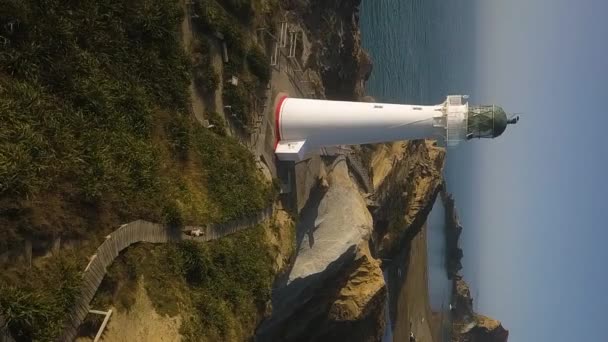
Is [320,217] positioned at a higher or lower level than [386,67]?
lower

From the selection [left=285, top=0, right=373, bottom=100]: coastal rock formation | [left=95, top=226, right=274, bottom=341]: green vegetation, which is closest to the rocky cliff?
[left=285, top=0, right=373, bottom=100]: coastal rock formation

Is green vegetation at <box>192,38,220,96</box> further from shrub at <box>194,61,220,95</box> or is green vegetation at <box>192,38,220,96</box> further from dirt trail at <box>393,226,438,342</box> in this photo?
dirt trail at <box>393,226,438,342</box>

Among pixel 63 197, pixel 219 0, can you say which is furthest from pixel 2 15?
pixel 219 0

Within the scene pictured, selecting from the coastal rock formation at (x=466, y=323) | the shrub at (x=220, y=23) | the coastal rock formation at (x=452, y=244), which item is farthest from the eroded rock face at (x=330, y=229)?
the coastal rock formation at (x=466, y=323)

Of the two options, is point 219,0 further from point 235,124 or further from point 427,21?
point 427,21

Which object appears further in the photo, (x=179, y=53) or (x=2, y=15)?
(x=179, y=53)

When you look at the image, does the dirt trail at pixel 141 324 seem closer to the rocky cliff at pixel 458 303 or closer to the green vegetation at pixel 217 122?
the green vegetation at pixel 217 122

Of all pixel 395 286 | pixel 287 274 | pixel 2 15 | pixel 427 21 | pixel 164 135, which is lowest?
pixel 395 286

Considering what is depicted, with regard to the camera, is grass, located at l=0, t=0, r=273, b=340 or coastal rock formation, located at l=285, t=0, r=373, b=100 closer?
grass, located at l=0, t=0, r=273, b=340
